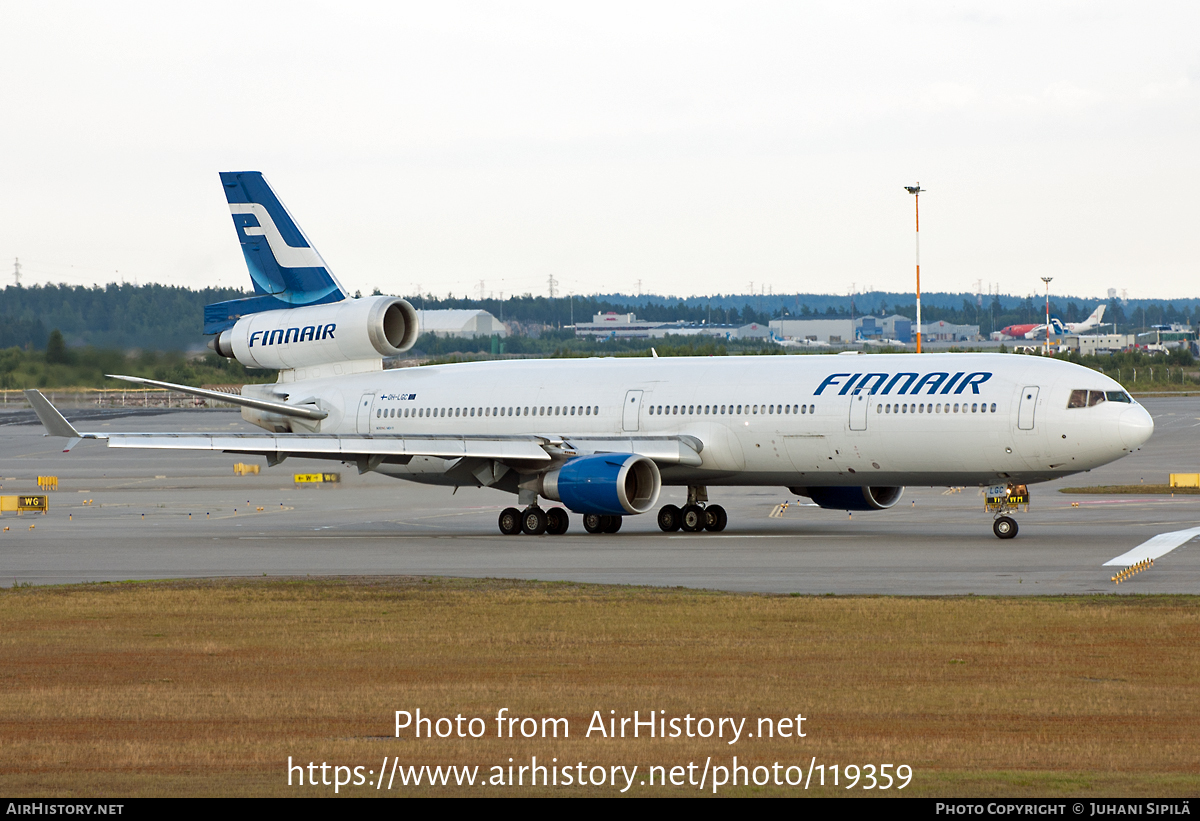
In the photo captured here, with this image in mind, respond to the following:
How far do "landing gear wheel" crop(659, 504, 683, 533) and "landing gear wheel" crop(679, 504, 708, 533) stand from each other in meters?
0.08

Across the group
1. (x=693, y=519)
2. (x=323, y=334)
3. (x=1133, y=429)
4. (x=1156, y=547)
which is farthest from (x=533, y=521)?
(x=1156, y=547)

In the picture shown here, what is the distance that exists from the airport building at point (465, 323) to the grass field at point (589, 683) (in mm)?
114470

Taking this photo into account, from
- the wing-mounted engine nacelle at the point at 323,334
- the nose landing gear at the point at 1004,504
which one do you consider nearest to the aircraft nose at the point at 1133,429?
the nose landing gear at the point at 1004,504

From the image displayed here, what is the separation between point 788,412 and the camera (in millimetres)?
33219

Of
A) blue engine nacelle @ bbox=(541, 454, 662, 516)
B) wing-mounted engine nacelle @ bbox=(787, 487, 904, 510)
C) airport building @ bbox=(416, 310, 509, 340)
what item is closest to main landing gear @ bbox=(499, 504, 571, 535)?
blue engine nacelle @ bbox=(541, 454, 662, 516)

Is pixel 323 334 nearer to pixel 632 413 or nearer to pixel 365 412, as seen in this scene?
pixel 365 412

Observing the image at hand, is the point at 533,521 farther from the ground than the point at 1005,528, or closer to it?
closer to it

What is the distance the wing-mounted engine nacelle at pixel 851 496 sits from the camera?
35500 millimetres

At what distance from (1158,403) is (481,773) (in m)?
101

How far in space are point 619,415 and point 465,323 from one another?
341 feet

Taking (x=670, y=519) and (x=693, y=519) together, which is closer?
(x=693, y=519)

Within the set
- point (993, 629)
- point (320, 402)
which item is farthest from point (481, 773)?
point (320, 402)

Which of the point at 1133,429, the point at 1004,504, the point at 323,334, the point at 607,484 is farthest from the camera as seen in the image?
the point at 323,334

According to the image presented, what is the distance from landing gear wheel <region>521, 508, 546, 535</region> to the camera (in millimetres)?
34781
